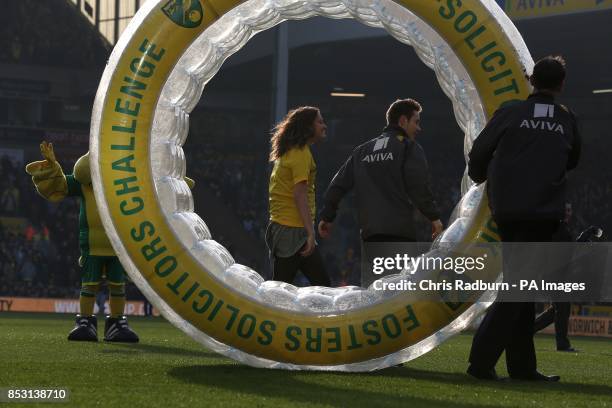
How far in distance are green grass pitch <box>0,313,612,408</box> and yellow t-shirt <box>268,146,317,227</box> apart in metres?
0.96

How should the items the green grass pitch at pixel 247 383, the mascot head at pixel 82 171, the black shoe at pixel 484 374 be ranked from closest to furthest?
the green grass pitch at pixel 247 383, the black shoe at pixel 484 374, the mascot head at pixel 82 171

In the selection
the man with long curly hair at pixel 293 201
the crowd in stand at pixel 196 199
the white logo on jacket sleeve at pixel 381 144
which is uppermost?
the white logo on jacket sleeve at pixel 381 144

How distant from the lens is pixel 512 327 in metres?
6.19

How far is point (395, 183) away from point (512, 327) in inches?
53.3

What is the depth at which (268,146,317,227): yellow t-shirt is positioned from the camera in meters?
7.21

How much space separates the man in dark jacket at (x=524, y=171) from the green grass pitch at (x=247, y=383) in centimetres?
30

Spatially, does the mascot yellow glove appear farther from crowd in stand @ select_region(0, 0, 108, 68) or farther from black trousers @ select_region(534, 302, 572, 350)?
crowd in stand @ select_region(0, 0, 108, 68)

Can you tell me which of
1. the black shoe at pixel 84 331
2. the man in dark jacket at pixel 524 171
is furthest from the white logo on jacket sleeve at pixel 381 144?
the black shoe at pixel 84 331

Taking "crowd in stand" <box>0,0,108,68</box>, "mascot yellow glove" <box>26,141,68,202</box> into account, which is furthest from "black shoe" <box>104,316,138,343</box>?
"crowd in stand" <box>0,0,108,68</box>

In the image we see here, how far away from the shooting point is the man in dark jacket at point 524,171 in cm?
604

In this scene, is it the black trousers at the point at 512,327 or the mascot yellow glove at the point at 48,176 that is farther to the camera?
the mascot yellow glove at the point at 48,176

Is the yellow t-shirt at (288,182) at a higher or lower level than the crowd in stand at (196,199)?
higher

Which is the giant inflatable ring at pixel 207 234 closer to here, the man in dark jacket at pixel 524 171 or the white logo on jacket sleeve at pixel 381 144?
the man in dark jacket at pixel 524 171

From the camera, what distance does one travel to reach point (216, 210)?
95.7 ft
